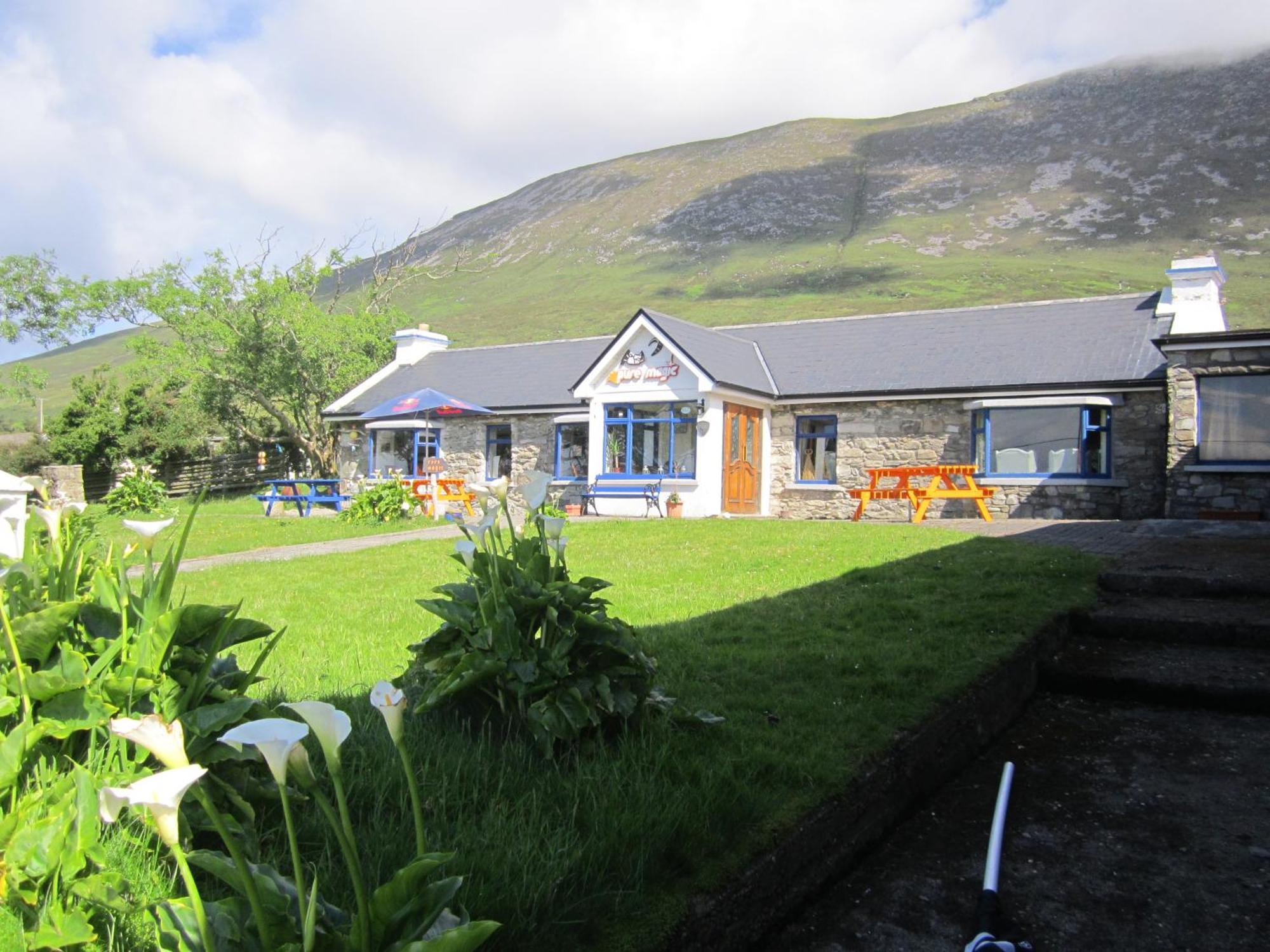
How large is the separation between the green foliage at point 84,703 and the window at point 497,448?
20.4m

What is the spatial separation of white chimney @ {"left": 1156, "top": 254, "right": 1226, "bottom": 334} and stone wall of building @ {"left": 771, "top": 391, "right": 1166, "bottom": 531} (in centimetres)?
242

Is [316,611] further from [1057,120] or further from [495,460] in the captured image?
[1057,120]

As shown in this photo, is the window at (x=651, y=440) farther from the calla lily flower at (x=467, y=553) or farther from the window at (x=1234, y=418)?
the calla lily flower at (x=467, y=553)

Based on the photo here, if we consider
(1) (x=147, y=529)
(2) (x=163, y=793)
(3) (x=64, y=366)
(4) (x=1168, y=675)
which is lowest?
(4) (x=1168, y=675)

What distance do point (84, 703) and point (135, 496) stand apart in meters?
18.1

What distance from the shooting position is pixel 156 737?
4.22 ft

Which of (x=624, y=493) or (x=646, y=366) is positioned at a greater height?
(x=646, y=366)

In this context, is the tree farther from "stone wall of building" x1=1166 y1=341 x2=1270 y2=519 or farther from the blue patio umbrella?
"stone wall of building" x1=1166 y1=341 x2=1270 y2=519

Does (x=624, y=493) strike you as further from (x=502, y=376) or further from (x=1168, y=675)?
(x=1168, y=675)

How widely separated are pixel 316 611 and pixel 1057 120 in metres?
145

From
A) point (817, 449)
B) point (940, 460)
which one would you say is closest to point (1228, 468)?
point (940, 460)

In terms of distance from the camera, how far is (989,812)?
3613mm

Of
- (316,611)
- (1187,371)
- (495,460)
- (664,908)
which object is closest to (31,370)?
(495,460)

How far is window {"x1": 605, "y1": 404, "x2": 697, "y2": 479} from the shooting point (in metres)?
19.3
